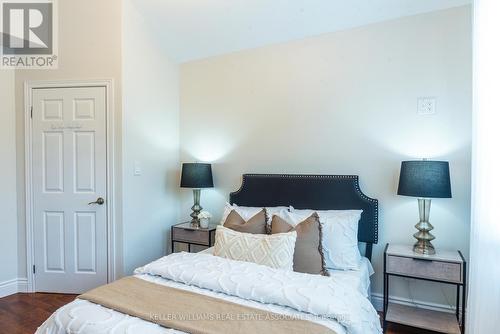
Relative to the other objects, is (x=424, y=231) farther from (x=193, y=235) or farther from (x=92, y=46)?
(x=92, y=46)

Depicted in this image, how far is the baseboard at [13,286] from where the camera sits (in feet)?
10.5

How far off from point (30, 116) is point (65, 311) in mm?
2382

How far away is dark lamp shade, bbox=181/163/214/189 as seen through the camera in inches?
132

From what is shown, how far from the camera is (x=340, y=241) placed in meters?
2.49

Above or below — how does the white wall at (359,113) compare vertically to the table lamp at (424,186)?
above

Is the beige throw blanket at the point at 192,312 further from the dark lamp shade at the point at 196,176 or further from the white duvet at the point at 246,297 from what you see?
the dark lamp shade at the point at 196,176

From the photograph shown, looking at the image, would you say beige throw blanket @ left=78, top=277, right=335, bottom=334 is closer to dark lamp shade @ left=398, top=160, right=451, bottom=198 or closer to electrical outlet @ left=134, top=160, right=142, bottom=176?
dark lamp shade @ left=398, top=160, right=451, bottom=198

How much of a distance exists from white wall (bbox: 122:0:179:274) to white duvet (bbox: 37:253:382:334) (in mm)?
1260

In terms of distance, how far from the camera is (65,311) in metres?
1.66

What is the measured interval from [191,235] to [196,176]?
2.00ft

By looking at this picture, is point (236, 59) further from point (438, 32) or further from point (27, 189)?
point (27, 189)

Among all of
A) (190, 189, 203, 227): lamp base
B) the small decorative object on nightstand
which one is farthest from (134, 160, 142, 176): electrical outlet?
Answer: (190, 189, 203, 227): lamp base

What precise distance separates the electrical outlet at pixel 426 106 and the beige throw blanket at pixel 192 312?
6.80 ft

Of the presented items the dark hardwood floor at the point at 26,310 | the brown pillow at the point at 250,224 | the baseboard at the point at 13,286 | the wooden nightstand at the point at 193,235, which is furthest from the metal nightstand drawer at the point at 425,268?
the baseboard at the point at 13,286
